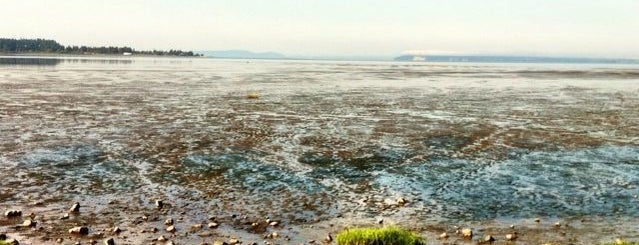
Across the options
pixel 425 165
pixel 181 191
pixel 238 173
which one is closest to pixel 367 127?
pixel 425 165

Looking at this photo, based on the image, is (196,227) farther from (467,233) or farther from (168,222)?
(467,233)

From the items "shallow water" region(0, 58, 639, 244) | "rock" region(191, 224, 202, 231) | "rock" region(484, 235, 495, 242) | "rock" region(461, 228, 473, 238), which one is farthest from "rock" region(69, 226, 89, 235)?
"rock" region(484, 235, 495, 242)

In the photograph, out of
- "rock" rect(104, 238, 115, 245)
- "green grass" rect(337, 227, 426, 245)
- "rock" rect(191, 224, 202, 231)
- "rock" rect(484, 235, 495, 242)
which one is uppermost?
"green grass" rect(337, 227, 426, 245)

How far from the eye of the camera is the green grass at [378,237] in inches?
490

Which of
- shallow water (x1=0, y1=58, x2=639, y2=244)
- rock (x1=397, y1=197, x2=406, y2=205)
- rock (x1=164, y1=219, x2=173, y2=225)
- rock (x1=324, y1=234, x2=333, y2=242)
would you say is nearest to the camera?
rock (x1=324, y1=234, x2=333, y2=242)

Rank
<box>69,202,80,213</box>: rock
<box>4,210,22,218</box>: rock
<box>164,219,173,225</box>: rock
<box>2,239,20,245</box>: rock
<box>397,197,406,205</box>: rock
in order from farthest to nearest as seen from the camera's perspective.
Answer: <box>397,197,406,205</box>: rock < <box>69,202,80,213</box>: rock < <box>4,210,22,218</box>: rock < <box>164,219,173,225</box>: rock < <box>2,239,20,245</box>: rock

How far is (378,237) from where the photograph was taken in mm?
12500


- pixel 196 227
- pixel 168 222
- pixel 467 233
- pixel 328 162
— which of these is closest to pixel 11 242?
pixel 168 222

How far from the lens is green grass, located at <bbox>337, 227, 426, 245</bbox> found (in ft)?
40.8

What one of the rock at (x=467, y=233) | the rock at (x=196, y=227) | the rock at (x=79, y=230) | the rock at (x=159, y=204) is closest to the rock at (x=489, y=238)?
the rock at (x=467, y=233)

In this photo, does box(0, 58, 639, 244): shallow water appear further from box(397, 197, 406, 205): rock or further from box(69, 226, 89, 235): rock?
box(69, 226, 89, 235): rock

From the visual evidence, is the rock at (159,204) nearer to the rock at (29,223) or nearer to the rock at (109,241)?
the rock at (29,223)

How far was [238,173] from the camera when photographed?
20.4 metres

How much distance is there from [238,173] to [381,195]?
206 inches
